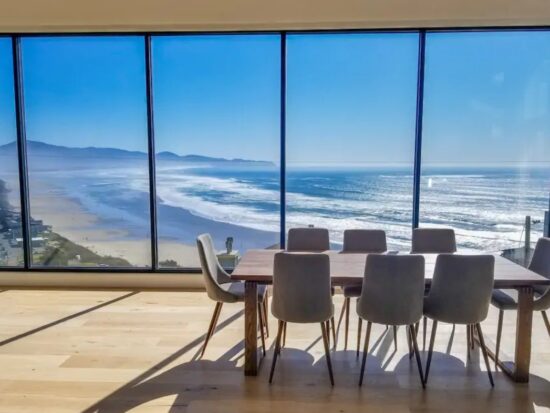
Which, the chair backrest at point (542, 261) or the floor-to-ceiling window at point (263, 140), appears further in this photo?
the floor-to-ceiling window at point (263, 140)

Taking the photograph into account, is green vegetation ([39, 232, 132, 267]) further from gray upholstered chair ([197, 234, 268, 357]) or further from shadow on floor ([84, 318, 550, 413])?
shadow on floor ([84, 318, 550, 413])

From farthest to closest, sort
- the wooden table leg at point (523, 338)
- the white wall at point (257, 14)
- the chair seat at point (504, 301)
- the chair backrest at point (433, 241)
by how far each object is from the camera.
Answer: the white wall at point (257, 14), the chair backrest at point (433, 241), the chair seat at point (504, 301), the wooden table leg at point (523, 338)

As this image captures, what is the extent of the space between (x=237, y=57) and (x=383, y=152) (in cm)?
200

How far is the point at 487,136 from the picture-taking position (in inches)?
177

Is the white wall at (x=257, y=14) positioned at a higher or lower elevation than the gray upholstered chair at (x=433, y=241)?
higher

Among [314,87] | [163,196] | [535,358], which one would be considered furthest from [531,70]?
[163,196]

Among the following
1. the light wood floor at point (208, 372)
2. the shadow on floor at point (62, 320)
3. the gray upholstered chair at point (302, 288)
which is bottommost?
the shadow on floor at point (62, 320)

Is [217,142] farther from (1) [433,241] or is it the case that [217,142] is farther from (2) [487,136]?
(2) [487,136]

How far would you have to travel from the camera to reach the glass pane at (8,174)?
181 inches

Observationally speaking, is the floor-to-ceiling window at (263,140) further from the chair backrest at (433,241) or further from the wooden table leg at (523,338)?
the wooden table leg at (523,338)

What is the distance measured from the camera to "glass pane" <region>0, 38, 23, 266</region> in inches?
181

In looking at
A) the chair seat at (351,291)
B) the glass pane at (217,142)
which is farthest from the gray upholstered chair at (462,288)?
the glass pane at (217,142)

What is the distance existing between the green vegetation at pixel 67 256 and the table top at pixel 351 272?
2.44 metres

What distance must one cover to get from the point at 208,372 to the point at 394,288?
140 centimetres
